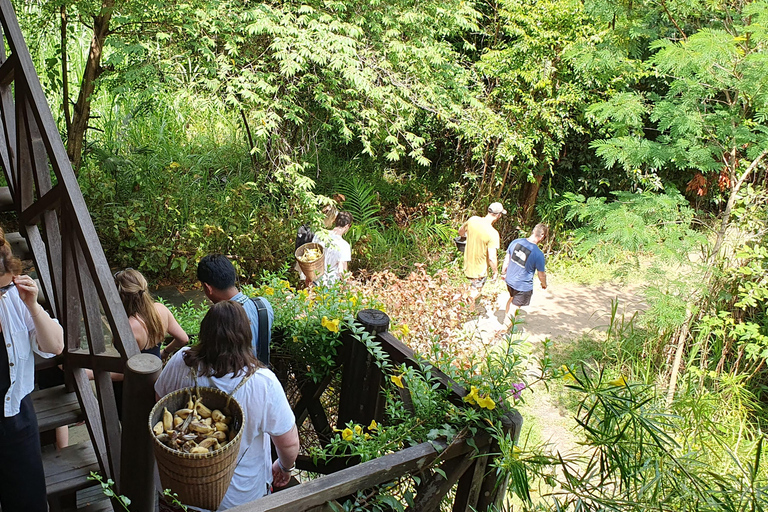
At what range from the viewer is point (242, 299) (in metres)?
3.22

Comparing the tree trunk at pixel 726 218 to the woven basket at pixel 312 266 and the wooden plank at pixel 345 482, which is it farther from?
the wooden plank at pixel 345 482

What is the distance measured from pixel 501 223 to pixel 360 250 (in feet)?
10.8

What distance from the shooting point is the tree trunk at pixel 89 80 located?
251 inches

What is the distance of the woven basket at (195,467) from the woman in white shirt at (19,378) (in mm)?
745

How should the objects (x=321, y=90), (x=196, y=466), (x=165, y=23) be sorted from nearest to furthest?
1. (x=196, y=466)
2. (x=165, y=23)
3. (x=321, y=90)

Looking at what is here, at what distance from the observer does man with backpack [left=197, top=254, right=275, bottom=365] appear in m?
3.21

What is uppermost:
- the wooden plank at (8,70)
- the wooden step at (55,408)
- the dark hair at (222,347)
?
the wooden plank at (8,70)

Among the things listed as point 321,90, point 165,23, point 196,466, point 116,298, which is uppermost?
point 165,23

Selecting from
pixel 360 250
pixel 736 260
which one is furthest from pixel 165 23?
pixel 736 260

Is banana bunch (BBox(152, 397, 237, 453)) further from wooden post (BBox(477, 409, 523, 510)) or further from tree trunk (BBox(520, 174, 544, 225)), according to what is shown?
tree trunk (BBox(520, 174, 544, 225))

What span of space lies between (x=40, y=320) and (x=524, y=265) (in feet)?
17.9

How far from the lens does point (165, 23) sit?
6.19 metres

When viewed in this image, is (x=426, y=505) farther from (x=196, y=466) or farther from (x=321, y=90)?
(x=321, y=90)

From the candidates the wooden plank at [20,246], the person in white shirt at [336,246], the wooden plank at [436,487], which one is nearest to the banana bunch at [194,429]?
the wooden plank at [436,487]
